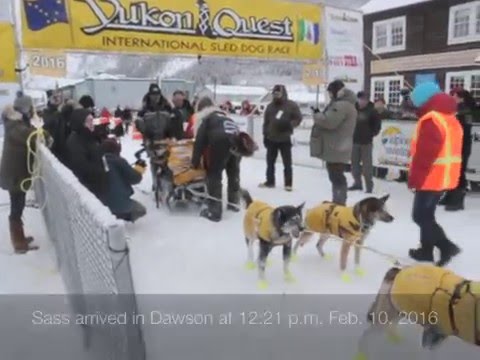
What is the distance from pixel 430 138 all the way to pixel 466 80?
16.5 meters

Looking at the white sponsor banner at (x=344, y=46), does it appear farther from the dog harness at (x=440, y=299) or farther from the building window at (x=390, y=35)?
the building window at (x=390, y=35)

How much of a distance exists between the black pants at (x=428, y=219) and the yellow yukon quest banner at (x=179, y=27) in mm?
5278

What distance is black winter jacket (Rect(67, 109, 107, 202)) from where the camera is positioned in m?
4.64

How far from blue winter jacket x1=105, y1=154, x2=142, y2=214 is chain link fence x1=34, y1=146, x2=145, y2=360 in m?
1.96

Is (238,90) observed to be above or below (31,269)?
above

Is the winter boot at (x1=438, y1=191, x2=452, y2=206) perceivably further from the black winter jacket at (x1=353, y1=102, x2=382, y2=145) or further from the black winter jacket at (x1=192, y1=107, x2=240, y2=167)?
the black winter jacket at (x1=192, y1=107, x2=240, y2=167)

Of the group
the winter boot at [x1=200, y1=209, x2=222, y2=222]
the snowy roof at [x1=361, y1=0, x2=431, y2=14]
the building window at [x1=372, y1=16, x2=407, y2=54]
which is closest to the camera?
the winter boot at [x1=200, y1=209, x2=222, y2=222]

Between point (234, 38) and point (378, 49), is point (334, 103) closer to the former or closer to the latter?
point (234, 38)

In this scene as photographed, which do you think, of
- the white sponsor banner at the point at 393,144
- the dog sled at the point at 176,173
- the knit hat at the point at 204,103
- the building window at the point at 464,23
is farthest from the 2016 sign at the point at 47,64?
the building window at the point at 464,23

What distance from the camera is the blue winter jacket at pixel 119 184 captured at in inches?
211

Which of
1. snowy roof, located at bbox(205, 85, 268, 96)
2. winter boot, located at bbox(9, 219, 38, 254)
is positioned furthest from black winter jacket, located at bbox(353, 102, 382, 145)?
snowy roof, located at bbox(205, 85, 268, 96)

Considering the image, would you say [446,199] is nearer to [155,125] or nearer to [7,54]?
[155,125]

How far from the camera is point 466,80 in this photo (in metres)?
18.7

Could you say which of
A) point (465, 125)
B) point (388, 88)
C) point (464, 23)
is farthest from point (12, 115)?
point (388, 88)
